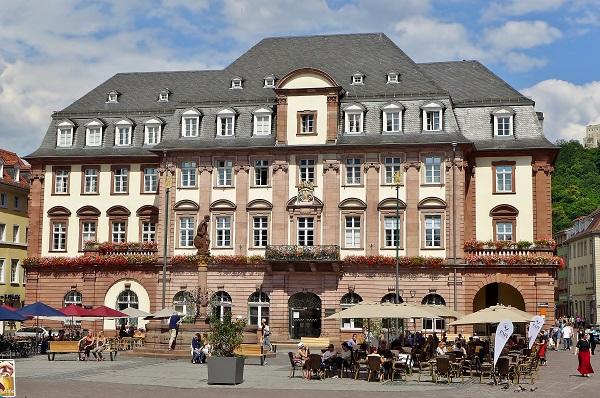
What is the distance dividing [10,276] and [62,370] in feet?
152

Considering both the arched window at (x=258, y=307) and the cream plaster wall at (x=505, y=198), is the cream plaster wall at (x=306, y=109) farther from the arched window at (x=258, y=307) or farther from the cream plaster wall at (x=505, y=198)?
the cream plaster wall at (x=505, y=198)

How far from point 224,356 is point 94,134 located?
39581 mm

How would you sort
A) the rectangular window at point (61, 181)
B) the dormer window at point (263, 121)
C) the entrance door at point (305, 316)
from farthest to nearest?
the rectangular window at point (61, 181) < the dormer window at point (263, 121) < the entrance door at point (305, 316)

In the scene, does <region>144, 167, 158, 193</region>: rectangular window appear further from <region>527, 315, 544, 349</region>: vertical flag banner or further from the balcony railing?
<region>527, 315, 544, 349</region>: vertical flag banner

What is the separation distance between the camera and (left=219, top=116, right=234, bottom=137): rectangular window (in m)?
63.3

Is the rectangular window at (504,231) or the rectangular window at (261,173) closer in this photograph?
the rectangular window at (504,231)

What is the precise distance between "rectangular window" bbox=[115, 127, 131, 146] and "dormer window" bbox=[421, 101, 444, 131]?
20249mm

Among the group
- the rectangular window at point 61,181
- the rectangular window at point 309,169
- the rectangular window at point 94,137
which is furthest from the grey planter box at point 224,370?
the rectangular window at point 94,137

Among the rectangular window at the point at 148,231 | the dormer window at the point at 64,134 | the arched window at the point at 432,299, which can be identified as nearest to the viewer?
the arched window at the point at 432,299

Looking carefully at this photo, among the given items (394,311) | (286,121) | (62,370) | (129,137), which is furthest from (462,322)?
(129,137)

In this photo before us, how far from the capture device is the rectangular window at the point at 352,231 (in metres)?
60.2

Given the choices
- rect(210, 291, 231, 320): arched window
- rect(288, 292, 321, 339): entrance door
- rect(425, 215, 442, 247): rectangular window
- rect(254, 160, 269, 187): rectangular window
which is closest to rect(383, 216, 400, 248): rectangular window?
rect(425, 215, 442, 247): rectangular window

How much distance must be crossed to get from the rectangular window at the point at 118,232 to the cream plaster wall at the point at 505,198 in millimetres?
23318

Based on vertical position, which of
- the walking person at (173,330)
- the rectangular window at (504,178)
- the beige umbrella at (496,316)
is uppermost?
the rectangular window at (504,178)
